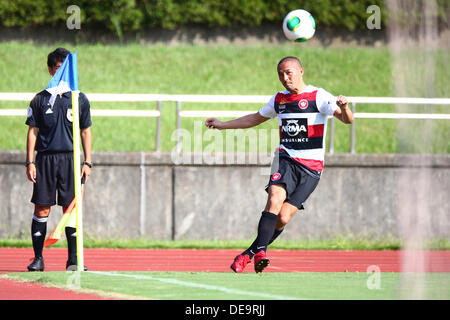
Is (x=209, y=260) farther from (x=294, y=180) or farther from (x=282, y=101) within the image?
(x=282, y=101)

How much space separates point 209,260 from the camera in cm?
1151

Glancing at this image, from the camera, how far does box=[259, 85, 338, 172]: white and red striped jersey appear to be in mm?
8266

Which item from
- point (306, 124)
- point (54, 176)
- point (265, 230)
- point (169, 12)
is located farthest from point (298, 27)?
point (169, 12)

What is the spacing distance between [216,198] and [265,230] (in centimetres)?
543

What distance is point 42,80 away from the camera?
2072 cm

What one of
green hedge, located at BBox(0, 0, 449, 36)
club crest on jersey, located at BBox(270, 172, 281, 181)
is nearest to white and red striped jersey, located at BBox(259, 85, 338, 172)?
club crest on jersey, located at BBox(270, 172, 281, 181)

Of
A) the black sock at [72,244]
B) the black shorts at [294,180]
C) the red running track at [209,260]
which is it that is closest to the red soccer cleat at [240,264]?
the black shorts at [294,180]

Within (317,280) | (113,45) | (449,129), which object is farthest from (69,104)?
(113,45)

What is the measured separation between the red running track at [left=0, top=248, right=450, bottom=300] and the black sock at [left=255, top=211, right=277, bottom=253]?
1709 millimetres

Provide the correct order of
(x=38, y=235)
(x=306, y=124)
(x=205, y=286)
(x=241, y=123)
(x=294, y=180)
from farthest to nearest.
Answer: (x=38, y=235)
(x=241, y=123)
(x=294, y=180)
(x=306, y=124)
(x=205, y=286)

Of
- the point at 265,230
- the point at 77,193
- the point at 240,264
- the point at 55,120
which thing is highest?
the point at 55,120

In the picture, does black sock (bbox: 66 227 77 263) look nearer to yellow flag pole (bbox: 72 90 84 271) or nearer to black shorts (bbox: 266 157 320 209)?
yellow flag pole (bbox: 72 90 84 271)

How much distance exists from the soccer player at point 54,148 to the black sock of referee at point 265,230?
6.49ft
